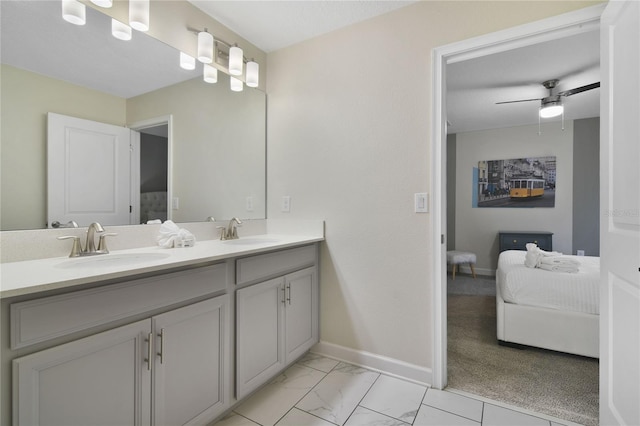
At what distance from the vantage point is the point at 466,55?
180 cm

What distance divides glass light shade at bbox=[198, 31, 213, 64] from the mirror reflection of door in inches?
20.3

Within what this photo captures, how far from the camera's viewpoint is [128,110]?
5.35 feet

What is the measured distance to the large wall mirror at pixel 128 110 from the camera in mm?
1273

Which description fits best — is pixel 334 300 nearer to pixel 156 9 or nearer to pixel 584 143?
pixel 156 9

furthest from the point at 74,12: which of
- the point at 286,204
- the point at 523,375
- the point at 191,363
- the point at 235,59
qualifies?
the point at 523,375

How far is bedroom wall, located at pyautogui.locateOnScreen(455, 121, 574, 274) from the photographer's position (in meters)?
4.39

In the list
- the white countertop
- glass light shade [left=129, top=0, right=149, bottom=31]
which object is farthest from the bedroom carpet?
glass light shade [left=129, top=0, right=149, bottom=31]

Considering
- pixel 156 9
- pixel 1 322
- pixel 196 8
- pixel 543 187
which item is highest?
pixel 196 8

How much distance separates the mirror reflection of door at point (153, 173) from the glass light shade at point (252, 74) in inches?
30.1

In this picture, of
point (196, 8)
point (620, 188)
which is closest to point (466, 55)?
point (620, 188)

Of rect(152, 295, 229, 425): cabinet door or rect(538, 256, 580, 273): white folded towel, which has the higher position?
rect(538, 256, 580, 273): white folded towel

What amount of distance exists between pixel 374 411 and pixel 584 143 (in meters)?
4.79

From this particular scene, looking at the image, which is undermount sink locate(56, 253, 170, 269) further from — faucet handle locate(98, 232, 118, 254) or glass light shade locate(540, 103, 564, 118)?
glass light shade locate(540, 103, 564, 118)

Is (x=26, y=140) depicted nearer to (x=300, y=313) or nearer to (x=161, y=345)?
(x=161, y=345)
